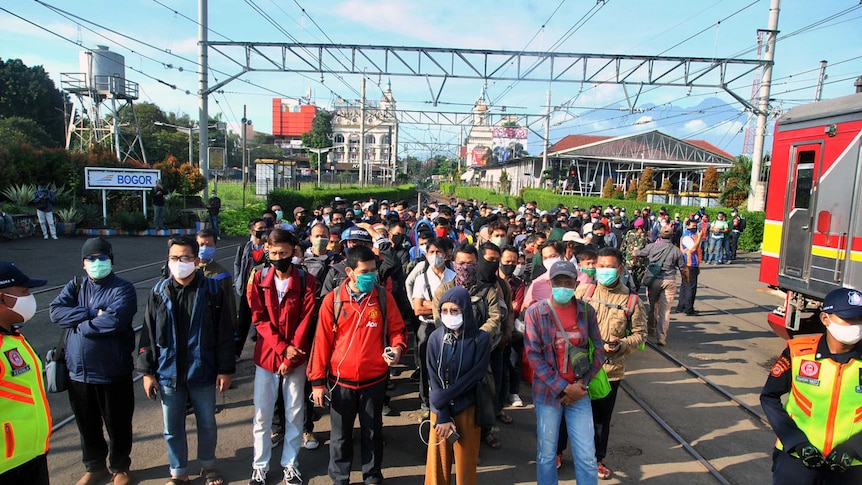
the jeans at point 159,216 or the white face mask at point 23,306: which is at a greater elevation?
the white face mask at point 23,306

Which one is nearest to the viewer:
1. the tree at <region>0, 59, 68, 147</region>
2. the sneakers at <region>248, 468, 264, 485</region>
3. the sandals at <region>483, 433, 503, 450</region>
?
the sneakers at <region>248, 468, 264, 485</region>

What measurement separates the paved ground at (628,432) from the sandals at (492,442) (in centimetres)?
6

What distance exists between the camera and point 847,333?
2736mm

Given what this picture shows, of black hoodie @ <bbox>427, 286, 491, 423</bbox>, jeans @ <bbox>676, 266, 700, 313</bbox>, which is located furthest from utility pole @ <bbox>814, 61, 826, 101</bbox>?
black hoodie @ <bbox>427, 286, 491, 423</bbox>

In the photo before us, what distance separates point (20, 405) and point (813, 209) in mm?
8557

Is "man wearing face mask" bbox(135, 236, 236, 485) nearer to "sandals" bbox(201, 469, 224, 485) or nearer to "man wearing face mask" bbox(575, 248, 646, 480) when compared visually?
"sandals" bbox(201, 469, 224, 485)

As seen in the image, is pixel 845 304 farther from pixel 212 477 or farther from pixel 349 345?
pixel 212 477

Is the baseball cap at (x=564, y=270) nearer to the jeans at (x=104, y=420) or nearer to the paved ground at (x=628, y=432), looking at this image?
the paved ground at (x=628, y=432)

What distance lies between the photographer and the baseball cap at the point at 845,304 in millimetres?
2703

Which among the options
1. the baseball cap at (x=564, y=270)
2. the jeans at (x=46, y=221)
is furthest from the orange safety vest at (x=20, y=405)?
the jeans at (x=46, y=221)

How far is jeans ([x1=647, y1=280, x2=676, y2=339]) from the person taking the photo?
26.7 ft

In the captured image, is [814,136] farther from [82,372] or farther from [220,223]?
[220,223]

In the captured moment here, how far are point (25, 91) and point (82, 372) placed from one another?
56.3 metres

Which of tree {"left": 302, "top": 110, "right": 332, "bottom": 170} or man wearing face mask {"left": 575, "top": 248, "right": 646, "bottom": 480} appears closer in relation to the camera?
man wearing face mask {"left": 575, "top": 248, "right": 646, "bottom": 480}
